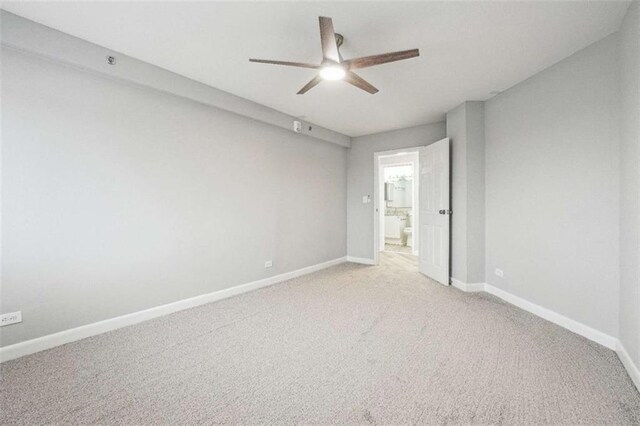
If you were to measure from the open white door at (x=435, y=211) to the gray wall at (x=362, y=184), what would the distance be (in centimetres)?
83

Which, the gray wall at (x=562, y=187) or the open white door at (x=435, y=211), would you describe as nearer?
the gray wall at (x=562, y=187)

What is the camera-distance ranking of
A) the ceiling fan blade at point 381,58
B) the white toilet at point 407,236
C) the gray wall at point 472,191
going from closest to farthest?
the ceiling fan blade at point 381,58
the gray wall at point 472,191
the white toilet at point 407,236

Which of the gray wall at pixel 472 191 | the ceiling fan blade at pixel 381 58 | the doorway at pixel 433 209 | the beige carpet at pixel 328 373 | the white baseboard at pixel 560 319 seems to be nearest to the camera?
the beige carpet at pixel 328 373

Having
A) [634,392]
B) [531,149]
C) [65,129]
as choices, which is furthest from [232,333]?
[531,149]

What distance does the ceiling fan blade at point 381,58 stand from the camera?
2008mm

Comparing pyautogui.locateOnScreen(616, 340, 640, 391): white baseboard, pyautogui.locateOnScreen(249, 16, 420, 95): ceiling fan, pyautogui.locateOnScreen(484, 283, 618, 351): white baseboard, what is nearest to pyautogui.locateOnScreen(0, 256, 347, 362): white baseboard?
Answer: pyautogui.locateOnScreen(249, 16, 420, 95): ceiling fan

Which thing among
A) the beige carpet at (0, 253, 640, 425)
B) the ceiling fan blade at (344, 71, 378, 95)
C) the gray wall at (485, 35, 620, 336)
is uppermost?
the ceiling fan blade at (344, 71, 378, 95)

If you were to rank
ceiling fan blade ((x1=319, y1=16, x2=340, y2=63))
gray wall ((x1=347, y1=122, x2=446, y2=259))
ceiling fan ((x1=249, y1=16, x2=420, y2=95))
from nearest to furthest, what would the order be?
1. ceiling fan blade ((x1=319, y1=16, x2=340, y2=63))
2. ceiling fan ((x1=249, y1=16, x2=420, y2=95))
3. gray wall ((x1=347, y1=122, x2=446, y2=259))

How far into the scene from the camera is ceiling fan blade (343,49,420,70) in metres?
2.01

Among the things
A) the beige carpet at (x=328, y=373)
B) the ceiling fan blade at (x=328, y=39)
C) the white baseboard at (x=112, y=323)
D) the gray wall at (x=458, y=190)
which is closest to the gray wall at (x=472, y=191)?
the gray wall at (x=458, y=190)

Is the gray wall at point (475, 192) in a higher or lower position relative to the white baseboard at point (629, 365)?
higher

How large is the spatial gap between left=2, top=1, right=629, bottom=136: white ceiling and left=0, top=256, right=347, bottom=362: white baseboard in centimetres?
247

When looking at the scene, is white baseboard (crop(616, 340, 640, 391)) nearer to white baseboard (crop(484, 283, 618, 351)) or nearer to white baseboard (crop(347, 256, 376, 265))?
white baseboard (crop(484, 283, 618, 351))

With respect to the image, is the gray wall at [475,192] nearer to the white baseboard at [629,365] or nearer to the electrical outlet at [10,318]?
the white baseboard at [629,365]
